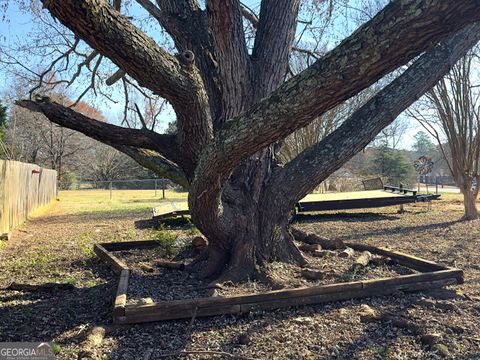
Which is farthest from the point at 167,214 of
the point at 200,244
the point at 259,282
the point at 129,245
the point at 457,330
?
the point at 457,330

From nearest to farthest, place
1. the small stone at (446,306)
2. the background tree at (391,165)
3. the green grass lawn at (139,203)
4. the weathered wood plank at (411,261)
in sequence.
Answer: the small stone at (446,306)
the weathered wood plank at (411,261)
the green grass lawn at (139,203)
the background tree at (391,165)

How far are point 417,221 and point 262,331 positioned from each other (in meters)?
8.05

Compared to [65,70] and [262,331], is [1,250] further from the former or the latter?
[262,331]

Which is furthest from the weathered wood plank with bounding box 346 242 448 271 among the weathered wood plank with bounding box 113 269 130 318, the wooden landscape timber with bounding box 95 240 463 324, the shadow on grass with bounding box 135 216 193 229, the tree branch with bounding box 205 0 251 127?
the shadow on grass with bounding box 135 216 193 229

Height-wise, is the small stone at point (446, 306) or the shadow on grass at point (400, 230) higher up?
the shadow on grass at point (400, 230)

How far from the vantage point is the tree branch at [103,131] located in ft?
12.3

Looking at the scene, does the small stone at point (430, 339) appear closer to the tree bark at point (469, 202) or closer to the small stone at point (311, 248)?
the small stone at point (311, 248)

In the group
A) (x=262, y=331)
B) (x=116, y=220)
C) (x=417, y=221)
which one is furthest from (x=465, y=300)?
(x=116, y=220)

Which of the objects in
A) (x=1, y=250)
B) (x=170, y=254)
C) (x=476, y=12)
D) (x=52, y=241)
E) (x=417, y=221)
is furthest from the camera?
(x=417, y=221)

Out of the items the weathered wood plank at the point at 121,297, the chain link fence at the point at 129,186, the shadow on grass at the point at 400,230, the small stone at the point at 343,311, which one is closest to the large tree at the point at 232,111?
the weathered wood plank at the point at 121,297

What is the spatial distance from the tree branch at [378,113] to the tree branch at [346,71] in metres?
1.51

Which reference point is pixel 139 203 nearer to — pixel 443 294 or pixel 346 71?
pixel 443 294

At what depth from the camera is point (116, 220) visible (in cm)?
1156

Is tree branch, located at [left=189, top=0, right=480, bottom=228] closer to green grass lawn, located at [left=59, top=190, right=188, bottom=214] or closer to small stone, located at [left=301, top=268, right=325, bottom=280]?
small stone, located at [left=301, top=268, right=325, bottom=280]
